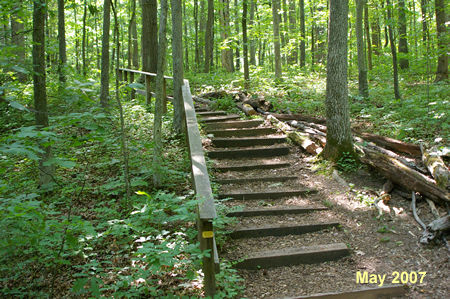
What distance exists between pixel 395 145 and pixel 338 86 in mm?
1906

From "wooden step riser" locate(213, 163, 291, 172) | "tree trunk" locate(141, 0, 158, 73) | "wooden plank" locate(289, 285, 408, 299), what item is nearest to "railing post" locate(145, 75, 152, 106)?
"tree trunk" locate(141, 0, 158, 73)

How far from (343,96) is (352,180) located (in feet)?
5.53

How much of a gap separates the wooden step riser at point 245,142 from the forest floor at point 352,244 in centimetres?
166

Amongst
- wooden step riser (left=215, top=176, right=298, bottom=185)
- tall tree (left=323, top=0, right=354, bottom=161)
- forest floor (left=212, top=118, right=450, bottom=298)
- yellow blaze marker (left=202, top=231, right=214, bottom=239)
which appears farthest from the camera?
tall tree (left=323, top=0, right=354, bottom=161)

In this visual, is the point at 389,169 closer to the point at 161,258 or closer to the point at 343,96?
the point at 343,96

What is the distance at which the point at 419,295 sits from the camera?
3.74 metres

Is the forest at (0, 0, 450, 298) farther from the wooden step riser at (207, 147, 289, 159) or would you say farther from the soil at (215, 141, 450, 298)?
the wooden step riser at (207, 147, 289, 159)

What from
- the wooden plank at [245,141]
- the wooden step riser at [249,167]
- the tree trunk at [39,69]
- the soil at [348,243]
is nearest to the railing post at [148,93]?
the wooden plank at [245,141]

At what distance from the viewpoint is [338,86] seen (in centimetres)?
655

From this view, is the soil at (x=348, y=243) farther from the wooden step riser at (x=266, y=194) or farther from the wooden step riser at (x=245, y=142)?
the wooden step riser at (x=245, y=142)

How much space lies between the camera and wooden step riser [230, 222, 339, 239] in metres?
4.85

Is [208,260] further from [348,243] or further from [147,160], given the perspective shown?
[147,160]

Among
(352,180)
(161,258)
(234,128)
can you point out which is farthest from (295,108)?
(161,258)

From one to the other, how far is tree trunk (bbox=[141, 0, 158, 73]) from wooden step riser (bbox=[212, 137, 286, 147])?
4.58m
